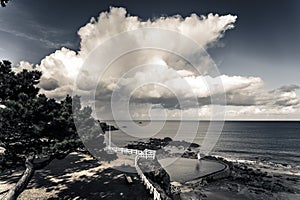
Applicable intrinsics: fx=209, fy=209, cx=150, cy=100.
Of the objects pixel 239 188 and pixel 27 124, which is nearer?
pixel 27 124

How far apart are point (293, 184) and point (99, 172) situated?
27.2m

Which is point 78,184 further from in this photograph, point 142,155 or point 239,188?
point 239,188

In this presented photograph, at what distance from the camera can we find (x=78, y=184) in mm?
16656

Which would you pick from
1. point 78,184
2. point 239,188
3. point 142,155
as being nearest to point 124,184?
point 78,184

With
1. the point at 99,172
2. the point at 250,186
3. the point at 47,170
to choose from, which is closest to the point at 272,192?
the point at 250,186

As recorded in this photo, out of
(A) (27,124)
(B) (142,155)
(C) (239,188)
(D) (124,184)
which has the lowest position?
(C) (239,188)

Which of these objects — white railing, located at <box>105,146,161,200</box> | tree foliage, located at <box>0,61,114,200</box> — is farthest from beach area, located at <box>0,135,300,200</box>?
tree foliage, located at <box>0,61,114,200</box>

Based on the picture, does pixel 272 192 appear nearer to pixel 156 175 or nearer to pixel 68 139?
pixel 156 175

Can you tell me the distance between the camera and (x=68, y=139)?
1434 cm

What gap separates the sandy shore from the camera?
14369 mm

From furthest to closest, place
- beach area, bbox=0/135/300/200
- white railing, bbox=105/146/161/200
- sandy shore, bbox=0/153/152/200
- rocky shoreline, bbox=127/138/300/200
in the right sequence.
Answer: rocky shoreline, bbox=127/138/300/200, beach area, bbox=0/135/300/200, white railing, bbox=105/146/161/200, sandy shore, bbox=0/153/152/200

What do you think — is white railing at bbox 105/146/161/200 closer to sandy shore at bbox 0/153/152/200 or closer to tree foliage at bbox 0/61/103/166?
sandy shore at bbox 0/153/152/200

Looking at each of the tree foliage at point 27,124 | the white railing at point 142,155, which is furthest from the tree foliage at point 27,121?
the white railing at point 142,155

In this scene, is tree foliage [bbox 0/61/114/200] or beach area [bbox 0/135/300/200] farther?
beach area [bbox 0/135/300/200]
